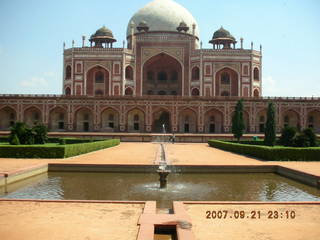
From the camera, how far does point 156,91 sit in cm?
3275

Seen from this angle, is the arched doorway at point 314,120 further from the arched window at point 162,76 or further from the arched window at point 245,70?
the arched window at point 162,76

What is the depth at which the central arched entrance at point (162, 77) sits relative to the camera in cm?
3234

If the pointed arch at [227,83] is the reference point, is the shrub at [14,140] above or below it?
below

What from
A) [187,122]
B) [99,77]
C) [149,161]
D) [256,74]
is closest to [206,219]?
[149,161]

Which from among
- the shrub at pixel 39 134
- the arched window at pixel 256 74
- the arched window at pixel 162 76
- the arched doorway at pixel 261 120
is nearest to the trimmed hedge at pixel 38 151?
the shrub at pixel 39 134

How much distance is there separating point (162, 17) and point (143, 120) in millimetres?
11667

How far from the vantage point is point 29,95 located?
26.1 m

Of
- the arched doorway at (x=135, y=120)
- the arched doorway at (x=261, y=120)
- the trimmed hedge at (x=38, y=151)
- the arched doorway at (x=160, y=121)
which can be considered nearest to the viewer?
the trimmed hedge at (x=38, y=151)

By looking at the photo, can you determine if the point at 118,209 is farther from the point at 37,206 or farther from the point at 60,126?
the point at 60,126

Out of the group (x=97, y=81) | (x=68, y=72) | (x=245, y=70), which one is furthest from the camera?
(x=68, y=72)

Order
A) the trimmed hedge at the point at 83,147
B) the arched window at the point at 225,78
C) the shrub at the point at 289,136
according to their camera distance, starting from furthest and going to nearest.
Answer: the arched window at the point at 225,78 → the shrub at the point at 289,136 → the trimmed hedge at the point at 83,147

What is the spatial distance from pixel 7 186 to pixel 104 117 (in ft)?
65.5

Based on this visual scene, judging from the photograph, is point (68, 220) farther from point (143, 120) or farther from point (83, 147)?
point (143, 120)

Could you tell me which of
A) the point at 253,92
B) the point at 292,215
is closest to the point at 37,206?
the point at 292,215
